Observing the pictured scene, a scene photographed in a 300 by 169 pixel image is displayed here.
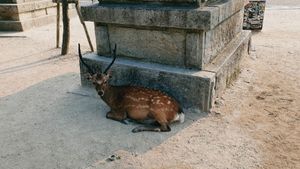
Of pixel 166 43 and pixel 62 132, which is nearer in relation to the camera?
pixel 62 132

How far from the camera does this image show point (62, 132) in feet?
14.3

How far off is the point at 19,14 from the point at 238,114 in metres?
8.19

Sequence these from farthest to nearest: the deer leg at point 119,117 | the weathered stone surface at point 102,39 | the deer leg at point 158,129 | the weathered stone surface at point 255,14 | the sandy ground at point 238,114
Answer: the weathered stone surface at point 255,14, the weathered stone surface at point 102,39, the deer leg at point 119,117, the deer leg at point 158,129, the sandy ground at point 238,114

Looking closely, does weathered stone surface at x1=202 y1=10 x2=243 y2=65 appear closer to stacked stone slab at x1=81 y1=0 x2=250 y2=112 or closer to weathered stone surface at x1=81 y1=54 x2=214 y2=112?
stacked stone slab at x1=81 y1=0 x2=250 y2=112

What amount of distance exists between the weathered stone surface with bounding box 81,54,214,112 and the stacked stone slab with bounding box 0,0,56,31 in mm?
6089

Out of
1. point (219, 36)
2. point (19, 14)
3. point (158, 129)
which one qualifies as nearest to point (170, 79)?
point (158, 129)

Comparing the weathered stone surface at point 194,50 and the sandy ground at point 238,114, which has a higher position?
the weathered stone surface at point 194,50


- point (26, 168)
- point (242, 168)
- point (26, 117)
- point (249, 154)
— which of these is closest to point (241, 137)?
point (249, 154)

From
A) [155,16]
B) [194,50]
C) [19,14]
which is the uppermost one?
[155,16]

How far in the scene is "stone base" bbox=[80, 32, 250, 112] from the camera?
4633 millimetres

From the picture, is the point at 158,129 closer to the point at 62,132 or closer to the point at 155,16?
the point at 62,132

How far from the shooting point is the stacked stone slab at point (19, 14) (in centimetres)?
1021

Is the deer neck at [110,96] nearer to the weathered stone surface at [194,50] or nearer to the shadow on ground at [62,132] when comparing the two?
the shadow on ground at [62,132]

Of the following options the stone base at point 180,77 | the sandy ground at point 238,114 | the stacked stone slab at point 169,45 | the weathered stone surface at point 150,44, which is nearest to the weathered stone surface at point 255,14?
the sandy ground at point 238,114
